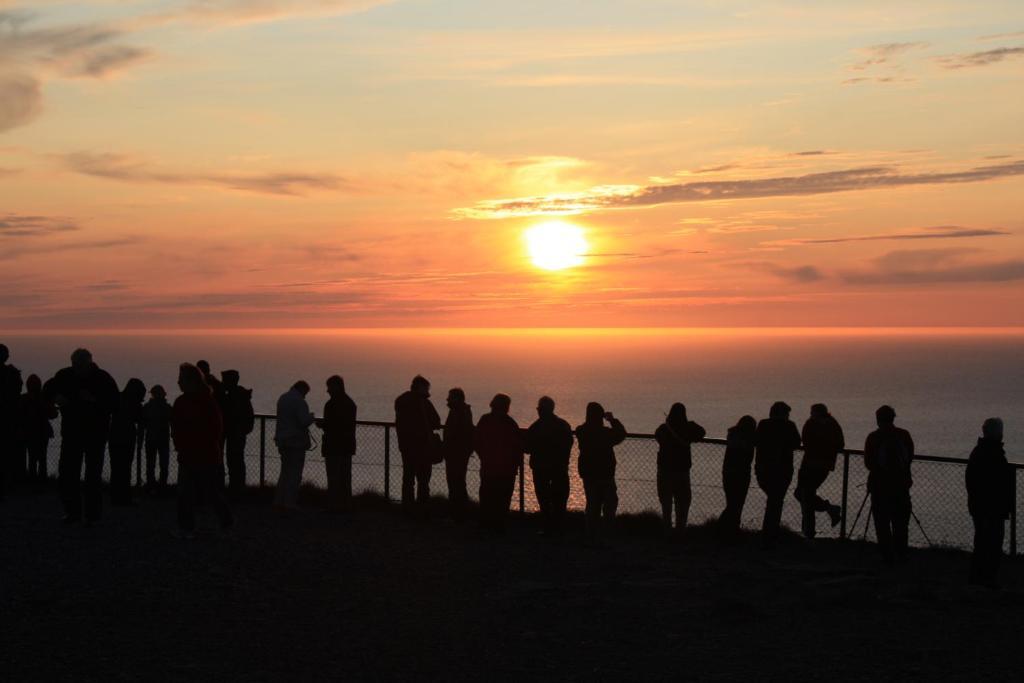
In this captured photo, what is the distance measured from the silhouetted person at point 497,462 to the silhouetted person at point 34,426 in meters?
6.58

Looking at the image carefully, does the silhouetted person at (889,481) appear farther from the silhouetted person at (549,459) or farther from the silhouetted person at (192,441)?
the silhouetted person at (192,441)

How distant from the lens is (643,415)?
152500 millimetres

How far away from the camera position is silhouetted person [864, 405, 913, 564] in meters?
13.8

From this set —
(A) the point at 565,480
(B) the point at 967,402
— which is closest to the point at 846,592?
(A) the point at 565,480

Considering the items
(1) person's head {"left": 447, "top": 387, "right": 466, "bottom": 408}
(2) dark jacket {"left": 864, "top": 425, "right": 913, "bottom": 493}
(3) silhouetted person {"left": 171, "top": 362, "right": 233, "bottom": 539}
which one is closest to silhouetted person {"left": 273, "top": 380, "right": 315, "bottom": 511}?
(1) person's head {"left": 447, "top": 387, "right": 466, "bottom": 408}

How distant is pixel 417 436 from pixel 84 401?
4.15 meters

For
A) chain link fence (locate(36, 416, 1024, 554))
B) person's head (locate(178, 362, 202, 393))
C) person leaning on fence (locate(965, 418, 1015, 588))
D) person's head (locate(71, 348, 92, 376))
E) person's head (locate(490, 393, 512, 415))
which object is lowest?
chain link fence (locate(36, 416, 1024, 554))

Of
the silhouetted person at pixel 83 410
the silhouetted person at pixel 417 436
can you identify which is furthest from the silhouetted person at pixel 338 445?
the silhouetted person at pixel 83 410

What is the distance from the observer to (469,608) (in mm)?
10938


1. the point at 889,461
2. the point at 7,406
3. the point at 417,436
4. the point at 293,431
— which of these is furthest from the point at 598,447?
the point at 7,406

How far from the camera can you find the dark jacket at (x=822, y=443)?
15.5 meters

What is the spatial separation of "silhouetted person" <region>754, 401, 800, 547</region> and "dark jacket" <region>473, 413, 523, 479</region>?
2942 mm

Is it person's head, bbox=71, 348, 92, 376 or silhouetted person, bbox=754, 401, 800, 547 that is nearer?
person's head, bbox=71, 348, 92, 376

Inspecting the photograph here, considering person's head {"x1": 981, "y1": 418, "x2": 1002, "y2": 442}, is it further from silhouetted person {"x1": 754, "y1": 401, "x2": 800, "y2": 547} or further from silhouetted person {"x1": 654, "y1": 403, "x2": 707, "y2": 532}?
silhouetted person {"x1": 654, "y1": 403, "x2": 707, "y2": 532}
